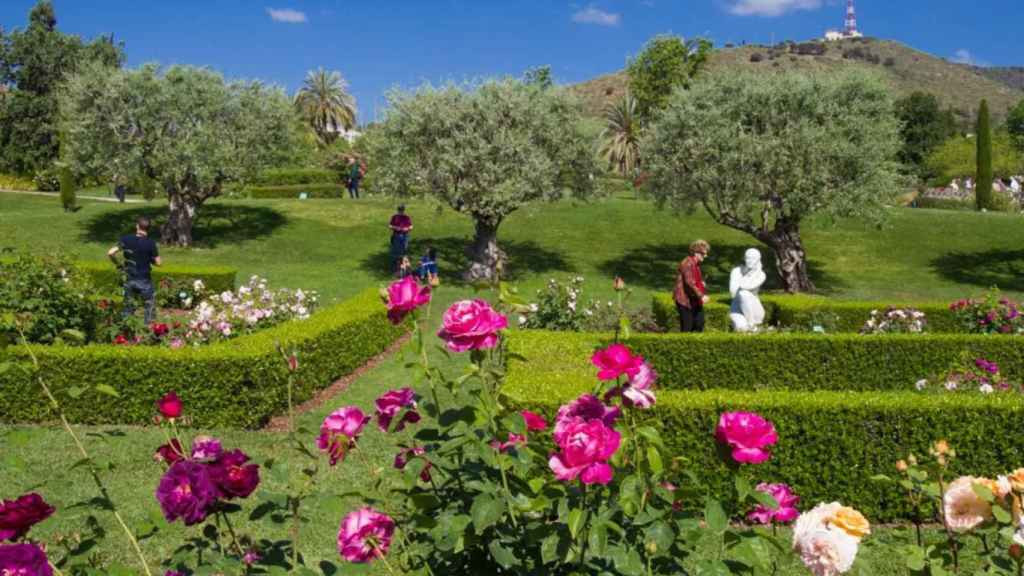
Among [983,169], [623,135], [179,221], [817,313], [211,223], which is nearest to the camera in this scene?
[817,313]

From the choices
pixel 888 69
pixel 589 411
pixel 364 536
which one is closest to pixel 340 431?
pixel 364 536

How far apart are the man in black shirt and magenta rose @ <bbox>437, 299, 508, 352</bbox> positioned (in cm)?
1079

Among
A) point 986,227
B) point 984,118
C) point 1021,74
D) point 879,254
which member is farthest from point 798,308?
point 1021,74

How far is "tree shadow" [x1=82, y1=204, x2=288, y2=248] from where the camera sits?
2384cm

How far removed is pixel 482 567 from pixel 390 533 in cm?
33

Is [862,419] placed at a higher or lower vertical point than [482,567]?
lower

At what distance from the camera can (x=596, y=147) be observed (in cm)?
2053

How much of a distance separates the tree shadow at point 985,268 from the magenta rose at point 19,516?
23797 millimetres

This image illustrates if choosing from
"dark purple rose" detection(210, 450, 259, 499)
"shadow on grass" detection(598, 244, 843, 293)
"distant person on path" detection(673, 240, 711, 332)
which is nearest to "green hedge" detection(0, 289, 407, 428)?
"distant person on path" detection(673, 240, 711, 332)

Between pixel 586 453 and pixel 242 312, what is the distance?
9.62 metres

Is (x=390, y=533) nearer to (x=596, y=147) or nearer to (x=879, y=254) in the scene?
(x=596, y=147)

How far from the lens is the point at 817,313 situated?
12.5 m

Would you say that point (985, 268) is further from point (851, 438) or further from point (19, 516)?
point (19, 516)

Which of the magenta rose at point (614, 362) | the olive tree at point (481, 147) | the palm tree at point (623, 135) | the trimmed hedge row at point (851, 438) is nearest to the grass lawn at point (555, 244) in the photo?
the olive tree at point (481, 147)
